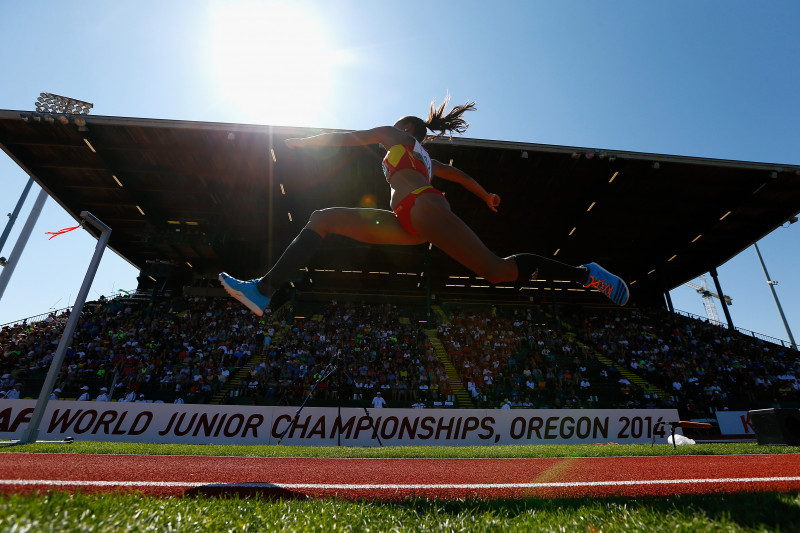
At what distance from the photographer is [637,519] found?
195 centimetres

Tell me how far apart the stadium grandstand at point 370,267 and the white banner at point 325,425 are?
230 cm

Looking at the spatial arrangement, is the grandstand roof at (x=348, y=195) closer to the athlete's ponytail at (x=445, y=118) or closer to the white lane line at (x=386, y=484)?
the athlete's ponytail at (x=445, y=118)

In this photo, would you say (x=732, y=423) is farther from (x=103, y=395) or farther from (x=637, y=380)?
(x=103, y=395)

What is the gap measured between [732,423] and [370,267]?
66.2 feet

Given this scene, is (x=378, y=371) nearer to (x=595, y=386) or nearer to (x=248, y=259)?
(x=595, y=386)

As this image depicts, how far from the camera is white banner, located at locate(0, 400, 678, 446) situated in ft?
37.7

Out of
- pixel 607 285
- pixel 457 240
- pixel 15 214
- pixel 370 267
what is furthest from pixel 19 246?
pixel 607 285

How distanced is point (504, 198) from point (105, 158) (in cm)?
1986

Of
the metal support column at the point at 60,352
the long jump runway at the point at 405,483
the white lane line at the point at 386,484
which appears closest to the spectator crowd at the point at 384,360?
the metal support column at the point at 60,352

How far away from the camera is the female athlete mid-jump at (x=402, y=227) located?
9.96ft

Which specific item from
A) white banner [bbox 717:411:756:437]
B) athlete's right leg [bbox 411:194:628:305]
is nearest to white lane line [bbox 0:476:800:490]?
athlete's right leg [bbox 411:194:628:305]

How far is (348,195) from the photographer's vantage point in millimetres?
21094

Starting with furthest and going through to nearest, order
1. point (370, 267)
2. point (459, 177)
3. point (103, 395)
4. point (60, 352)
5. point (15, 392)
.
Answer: point (370, 267) → point (103, 395) → point (15, 392) → point (60, 352) → point (459, 177)

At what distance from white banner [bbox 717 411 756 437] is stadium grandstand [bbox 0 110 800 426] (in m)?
0.79
